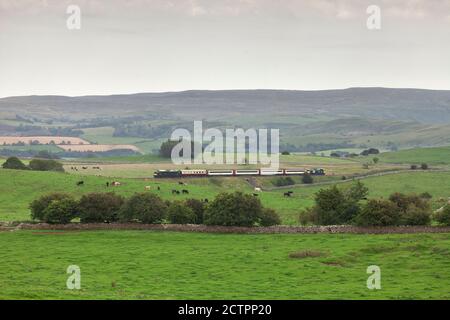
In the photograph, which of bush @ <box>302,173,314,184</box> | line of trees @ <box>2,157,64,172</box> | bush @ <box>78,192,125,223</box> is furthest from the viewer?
bush @ <box>302,173,314,184</box>

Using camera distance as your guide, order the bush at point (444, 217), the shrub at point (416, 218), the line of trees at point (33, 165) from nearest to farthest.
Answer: the bush at point (444, 217)
the shrub at point (416, 218)
the line of trees at point (33, 165)

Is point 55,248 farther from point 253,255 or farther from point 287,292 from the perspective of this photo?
point 287,292

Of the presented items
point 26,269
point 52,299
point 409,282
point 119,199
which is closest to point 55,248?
point 26,269

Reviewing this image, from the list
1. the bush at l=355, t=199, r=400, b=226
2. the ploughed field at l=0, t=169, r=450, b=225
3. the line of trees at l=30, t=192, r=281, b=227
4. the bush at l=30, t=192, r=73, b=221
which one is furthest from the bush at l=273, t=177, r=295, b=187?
the bush at l=355, t=199, r=400, b=226

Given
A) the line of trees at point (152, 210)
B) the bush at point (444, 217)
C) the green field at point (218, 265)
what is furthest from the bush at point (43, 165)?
the bush at point (444, 217)

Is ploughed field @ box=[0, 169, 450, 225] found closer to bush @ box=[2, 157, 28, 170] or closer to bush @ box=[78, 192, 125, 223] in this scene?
bush @ box=[78, 192, 125, 223]

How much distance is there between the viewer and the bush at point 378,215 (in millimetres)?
83312

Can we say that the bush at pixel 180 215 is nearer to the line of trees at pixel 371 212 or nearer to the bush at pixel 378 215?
the line of trees at pixel 371 212

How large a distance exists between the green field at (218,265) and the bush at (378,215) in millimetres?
3380

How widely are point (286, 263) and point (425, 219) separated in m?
22.8

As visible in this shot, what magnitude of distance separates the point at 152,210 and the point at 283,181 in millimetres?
67670

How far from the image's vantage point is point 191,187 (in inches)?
5118

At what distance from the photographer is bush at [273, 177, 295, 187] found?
15450 cm

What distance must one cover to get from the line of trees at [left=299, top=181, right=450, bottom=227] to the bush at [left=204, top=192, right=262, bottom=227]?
659 centimetres
